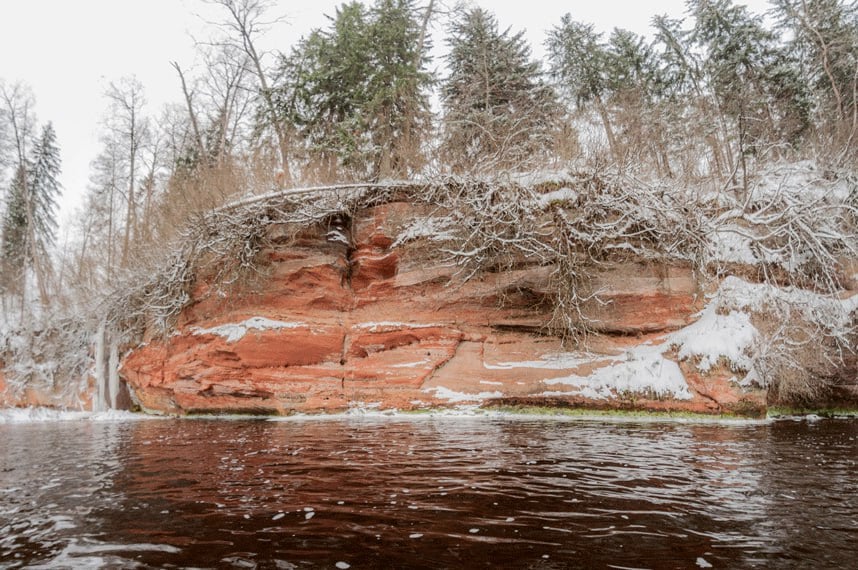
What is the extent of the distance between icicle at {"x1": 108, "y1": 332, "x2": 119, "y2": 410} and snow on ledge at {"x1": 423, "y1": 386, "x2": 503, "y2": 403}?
36.5ft

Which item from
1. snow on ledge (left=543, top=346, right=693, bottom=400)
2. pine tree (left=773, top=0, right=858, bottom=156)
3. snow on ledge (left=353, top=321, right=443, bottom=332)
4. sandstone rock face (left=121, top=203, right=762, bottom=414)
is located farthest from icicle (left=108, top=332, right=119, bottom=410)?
pine tree (left=773, top=0, right=858, bottom=156)

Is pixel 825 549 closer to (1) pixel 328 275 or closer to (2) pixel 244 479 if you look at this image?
(2) pixel 244 479

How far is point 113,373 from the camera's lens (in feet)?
51.9

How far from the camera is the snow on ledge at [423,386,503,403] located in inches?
466

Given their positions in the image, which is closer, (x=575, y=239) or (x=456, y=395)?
(x=456, y=395)

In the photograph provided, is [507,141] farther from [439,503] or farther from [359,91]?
[439,503]

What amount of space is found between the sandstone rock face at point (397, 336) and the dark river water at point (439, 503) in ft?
14.1

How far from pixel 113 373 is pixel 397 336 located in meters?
10.5

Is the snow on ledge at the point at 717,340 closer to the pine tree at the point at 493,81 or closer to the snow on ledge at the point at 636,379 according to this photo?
the snow on ledge at the point at 636,379

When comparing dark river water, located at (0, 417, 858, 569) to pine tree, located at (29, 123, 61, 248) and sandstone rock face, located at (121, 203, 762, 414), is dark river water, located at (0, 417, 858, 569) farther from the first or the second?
pine tree, located at (29, 123, 61, 248)

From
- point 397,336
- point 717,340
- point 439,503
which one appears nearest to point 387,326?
point 397,336

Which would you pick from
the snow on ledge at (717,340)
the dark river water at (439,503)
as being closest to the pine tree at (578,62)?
the snow on ledge at (717,340)

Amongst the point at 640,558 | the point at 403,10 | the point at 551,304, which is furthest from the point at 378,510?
the point at 403,10

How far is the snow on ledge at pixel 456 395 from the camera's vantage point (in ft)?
38.8
